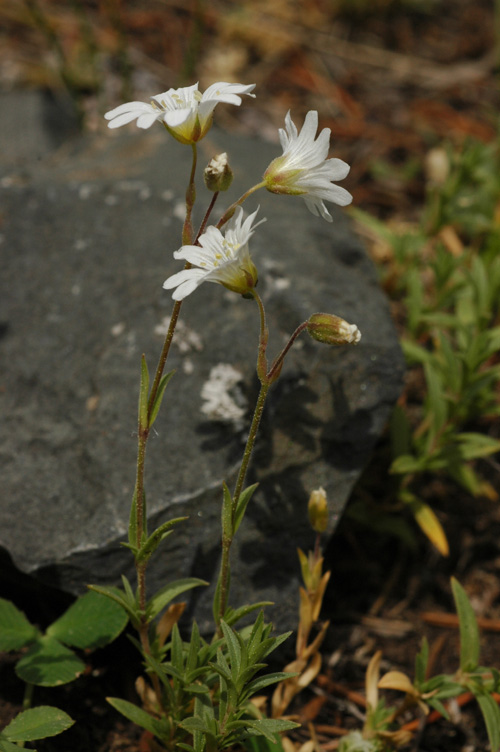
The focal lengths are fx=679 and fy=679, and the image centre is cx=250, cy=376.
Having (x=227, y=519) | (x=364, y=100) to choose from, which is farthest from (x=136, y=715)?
(x=364, y=100)

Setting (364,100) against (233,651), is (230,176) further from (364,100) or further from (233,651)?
(364,100)

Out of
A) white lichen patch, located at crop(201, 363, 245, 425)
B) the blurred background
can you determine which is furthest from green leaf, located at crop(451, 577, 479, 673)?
the blurred background

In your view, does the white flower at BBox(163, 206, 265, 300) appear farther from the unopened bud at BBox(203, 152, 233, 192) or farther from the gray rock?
the gray rock

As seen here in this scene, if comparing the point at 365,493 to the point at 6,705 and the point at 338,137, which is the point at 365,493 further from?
the point at 338,137

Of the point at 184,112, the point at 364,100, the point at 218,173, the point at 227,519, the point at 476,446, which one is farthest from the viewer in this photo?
the point at 364,100

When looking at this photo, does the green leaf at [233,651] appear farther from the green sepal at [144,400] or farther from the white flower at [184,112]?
the white flower at [184,112]

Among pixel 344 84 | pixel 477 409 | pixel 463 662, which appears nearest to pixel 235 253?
pixel 463 662

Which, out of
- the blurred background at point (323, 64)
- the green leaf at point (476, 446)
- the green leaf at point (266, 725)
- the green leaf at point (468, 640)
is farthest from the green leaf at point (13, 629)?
the blurred background at point (323, 64)
